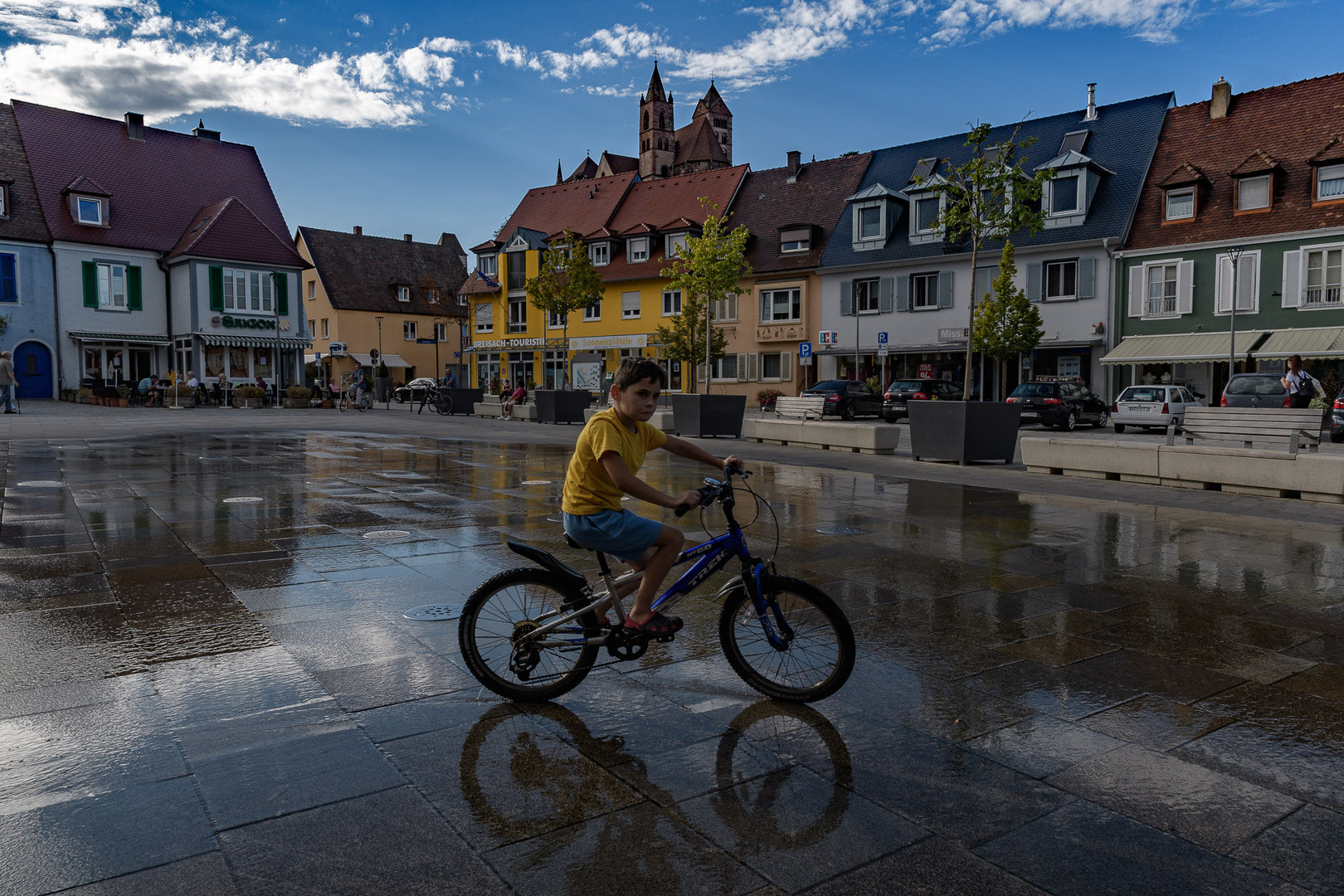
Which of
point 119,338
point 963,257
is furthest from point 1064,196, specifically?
point 119,338

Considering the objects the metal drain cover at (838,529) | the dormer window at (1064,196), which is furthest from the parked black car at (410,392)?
the metal drain cover at (838,529)

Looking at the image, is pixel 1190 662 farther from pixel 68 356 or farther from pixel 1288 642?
pixel 68 356

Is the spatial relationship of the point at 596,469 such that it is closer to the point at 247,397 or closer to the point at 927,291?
the point at 927,291

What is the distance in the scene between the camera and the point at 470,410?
1378 inches

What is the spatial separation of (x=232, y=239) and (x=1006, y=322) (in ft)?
112

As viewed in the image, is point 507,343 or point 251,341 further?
point 507,343

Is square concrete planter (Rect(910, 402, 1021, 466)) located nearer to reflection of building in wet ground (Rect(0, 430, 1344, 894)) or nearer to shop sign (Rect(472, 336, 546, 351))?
reflection of building in wet ground (Rect(0, 430, 1344, 894))

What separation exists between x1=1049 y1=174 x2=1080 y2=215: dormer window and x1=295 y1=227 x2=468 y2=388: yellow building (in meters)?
35.9

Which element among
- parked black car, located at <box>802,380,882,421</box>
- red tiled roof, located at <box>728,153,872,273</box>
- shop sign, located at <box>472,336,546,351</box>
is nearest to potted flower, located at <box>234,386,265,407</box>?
shop sign, located at <box>472,336,546,351</box>

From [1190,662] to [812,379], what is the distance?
40.0m

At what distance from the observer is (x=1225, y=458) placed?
12039 millimetres

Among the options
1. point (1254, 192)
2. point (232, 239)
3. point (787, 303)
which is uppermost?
point (232, 239)

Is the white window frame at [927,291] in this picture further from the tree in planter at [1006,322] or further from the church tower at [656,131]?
the church tower at [656,131]

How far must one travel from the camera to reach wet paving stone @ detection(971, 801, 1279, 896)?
2809 millimetres
